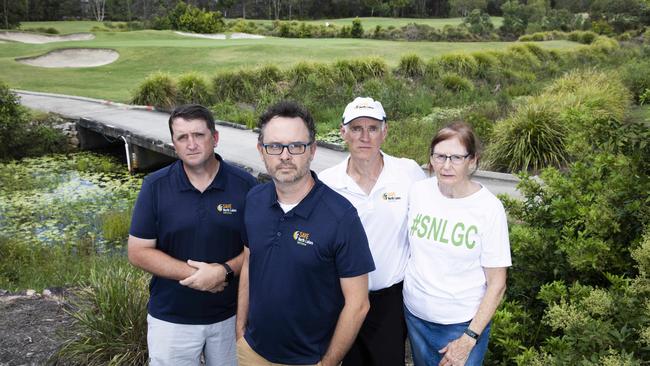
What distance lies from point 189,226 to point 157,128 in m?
10.3

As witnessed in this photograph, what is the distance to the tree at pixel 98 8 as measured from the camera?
63522 mm

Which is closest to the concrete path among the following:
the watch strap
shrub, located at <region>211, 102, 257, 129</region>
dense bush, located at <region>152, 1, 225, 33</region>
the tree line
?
shrub, located at <region>211, 102, 257, 129</region>

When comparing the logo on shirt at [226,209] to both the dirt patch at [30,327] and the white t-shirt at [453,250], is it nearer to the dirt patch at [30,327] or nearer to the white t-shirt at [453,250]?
the white t-shirt at [453,250]

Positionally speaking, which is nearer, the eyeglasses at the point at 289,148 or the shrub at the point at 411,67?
the eyeglasses at the point at 289,148

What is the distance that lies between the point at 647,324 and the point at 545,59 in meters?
22.2

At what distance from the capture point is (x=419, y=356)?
9.23ft

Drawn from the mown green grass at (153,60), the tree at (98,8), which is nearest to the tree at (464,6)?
the tree at (98,8)

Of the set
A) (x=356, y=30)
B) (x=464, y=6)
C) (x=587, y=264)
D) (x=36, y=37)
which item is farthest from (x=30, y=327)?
(x=464, y=6)

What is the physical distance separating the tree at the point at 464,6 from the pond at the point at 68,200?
64.0 metres

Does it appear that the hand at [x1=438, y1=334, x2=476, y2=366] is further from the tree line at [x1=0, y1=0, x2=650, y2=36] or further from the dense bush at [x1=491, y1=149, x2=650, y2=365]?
the tree line at [x1=0, y1=0, x2=650, y2=36]

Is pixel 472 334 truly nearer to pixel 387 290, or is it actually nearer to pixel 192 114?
pixel 387 290

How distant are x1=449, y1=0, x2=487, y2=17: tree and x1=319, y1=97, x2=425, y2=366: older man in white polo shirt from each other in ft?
230

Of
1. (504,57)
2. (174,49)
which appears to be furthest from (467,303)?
(174,49)

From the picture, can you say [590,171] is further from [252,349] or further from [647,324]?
[252,349]
